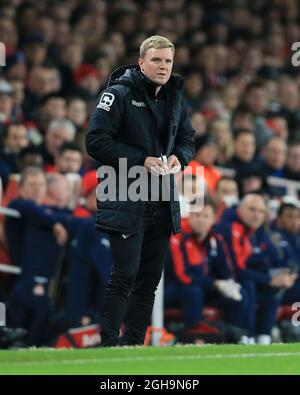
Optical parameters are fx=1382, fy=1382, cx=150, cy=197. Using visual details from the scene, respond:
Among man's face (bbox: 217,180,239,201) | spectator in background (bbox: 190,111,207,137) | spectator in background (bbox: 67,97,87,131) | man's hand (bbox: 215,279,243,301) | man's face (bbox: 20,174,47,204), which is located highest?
spectator in background (bbox: 67,97,87,131)

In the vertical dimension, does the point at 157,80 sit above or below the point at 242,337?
above

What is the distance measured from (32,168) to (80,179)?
92 cm

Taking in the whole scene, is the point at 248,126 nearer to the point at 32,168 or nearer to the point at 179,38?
the point at 179,38

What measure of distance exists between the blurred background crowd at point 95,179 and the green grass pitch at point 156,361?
11.3ft

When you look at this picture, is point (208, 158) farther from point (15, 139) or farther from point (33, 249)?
point (33, 249)

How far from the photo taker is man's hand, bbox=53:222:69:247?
1221 cm

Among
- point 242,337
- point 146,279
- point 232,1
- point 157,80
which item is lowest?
point 242,337

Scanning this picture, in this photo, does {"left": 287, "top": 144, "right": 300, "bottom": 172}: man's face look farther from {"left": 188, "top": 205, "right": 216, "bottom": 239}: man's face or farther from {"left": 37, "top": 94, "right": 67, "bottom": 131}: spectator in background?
{"left": 188, "top": 205, "right": 216, "bottom": 239}: man's face

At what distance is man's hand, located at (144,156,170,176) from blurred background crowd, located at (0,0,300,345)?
3.46 meters

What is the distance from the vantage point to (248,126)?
17.0 metres

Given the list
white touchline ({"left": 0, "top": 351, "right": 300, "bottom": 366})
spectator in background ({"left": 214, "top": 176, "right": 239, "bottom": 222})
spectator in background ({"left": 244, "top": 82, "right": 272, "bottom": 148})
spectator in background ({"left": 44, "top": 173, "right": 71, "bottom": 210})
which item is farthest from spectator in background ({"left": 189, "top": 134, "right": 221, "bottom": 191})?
white touchline ({"left": 0, "top": 351, "right": 300, "bottom": 366})

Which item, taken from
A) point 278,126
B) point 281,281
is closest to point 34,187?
point 281,281
